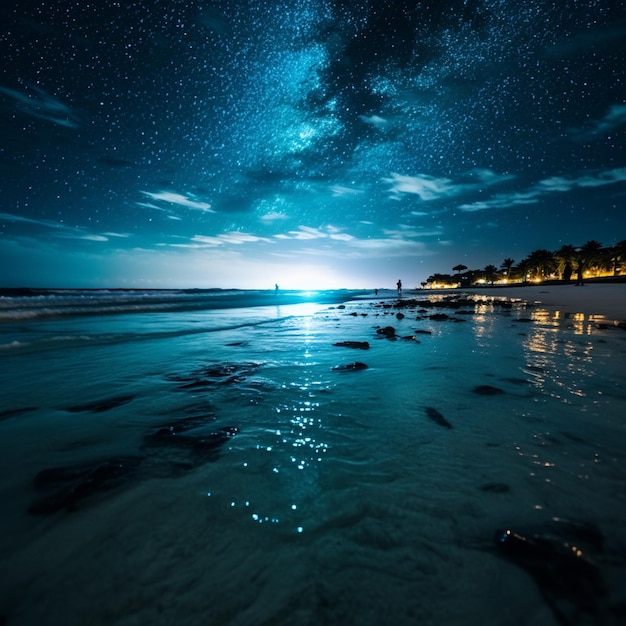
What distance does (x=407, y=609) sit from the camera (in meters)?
1.46

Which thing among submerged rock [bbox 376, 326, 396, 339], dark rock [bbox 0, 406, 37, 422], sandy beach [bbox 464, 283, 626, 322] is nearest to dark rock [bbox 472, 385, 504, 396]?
submerged rock [bbox 376, 326, 396, 339]

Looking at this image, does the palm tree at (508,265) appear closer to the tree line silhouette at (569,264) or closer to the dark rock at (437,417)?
the tree line silhouette at (569,264)

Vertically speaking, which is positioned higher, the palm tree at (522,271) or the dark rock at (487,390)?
the palm tree at (522,271)

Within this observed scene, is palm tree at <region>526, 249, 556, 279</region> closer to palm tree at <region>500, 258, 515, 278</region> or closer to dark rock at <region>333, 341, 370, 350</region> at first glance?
palm tree at <region>500, 258, 515, 278</region>

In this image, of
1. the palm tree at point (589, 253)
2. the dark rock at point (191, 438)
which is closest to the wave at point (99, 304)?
the dark rock at point (191, 438)

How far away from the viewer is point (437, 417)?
12.3ft

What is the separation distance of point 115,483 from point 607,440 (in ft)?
15.8

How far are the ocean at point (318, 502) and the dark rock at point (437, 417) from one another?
3cm

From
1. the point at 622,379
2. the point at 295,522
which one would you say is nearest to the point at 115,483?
the point at 295,522

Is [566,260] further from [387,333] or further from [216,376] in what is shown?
[216,376]

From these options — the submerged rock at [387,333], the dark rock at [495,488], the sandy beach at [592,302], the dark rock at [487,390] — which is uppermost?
the sandy beach at [592,302]

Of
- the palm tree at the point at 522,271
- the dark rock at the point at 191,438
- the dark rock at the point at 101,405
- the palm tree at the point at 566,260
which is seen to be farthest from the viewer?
the palm tree at the point at 522,271

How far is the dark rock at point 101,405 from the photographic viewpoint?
4.25 metres

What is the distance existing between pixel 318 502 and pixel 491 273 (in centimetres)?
13101
